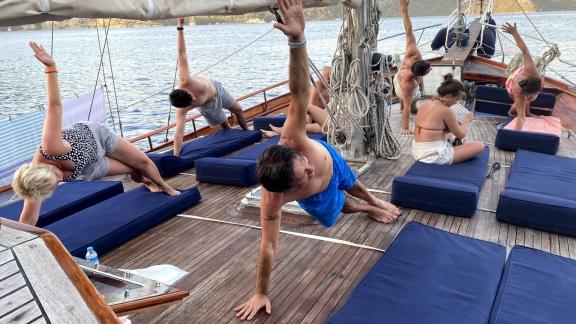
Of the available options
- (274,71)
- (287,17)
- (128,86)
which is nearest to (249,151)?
(287,17)

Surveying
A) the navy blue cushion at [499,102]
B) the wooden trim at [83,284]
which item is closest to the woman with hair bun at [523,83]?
the navy blue cushion at [499,102]

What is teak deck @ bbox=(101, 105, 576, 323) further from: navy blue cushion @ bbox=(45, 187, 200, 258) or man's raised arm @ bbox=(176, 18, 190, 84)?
man's raised arm @ bbox=(176, 18, 190, 84)

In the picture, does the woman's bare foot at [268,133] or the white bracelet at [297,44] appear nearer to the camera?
the white bracelet at [297,44]

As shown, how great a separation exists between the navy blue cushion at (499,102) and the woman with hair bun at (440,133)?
7.88ft

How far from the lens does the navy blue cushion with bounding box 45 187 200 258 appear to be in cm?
321

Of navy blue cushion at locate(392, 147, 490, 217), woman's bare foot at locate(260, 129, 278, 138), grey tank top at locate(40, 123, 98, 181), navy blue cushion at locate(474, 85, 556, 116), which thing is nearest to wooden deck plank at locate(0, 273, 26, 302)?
grey tank top at locate(40, 123, 98, 181)

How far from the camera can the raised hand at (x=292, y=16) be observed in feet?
6.64

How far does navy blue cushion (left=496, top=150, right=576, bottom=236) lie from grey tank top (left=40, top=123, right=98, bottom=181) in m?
3.28

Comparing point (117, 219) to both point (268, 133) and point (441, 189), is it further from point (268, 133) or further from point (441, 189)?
point (268, 133)

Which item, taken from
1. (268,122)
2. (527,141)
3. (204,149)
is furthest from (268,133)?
(527,141)

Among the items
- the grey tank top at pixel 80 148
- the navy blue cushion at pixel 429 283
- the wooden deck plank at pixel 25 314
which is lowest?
the navy blue cushion at pixel 429 283

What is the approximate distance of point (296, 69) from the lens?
218 centimetres

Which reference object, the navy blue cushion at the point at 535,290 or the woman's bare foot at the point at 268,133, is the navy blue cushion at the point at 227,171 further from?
the navy blue cushion at the point at 535,290

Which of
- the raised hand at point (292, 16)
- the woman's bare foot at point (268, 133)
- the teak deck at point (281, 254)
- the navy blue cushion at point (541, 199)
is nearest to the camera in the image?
the raised hand at point (292, 16)
